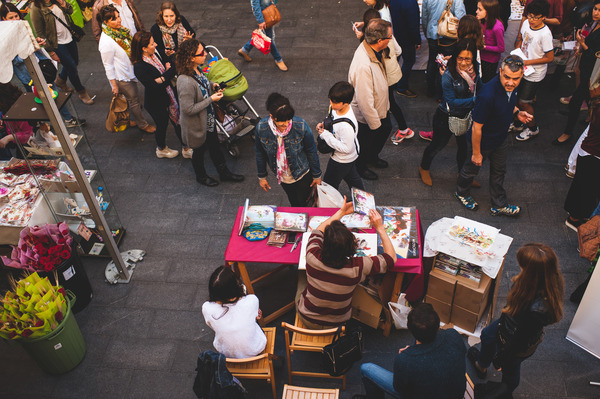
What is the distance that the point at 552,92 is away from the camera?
6.97m

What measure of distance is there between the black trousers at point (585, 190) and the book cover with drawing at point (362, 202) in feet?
7.21

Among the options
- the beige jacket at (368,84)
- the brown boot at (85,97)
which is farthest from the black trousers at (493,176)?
the brown boot at (85,97)

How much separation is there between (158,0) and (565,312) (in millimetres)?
9143

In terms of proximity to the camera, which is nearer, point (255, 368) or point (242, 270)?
point (255, 368)

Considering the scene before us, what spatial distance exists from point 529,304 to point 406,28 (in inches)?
166

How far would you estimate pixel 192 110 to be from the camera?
5266 millimetres

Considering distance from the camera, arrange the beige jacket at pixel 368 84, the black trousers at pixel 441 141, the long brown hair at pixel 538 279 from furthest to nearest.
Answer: the black trousers at pixel 441 141 < the beige jacket at pixel 368 84 < the long brown hair at pixel 538 279

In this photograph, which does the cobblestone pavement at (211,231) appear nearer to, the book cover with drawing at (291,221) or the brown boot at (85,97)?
the brown boot at (85,97)

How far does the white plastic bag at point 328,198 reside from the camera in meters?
4.68

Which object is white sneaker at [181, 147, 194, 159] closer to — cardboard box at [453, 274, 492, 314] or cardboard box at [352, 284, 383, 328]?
cardboard box at [352, 284, 383, 328]

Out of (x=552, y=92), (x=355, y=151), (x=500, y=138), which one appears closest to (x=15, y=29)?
(x=355, y=151)

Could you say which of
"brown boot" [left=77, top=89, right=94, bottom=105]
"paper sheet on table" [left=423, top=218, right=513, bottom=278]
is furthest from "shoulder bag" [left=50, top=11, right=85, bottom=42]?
"paper sheet on table" [left=423, top=218, right=513, bottom=278]

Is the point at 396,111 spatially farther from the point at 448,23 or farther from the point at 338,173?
the point at 338,173

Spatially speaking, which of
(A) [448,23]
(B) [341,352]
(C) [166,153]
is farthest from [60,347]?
(A) [448,23]
